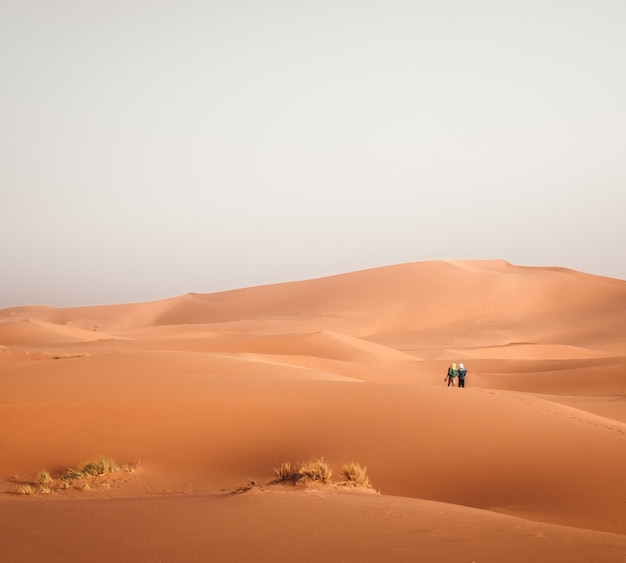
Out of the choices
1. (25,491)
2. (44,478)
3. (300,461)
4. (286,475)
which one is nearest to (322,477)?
(286,475)

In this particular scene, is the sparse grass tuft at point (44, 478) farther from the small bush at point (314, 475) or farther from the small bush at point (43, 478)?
the small bush at point (314, 475)

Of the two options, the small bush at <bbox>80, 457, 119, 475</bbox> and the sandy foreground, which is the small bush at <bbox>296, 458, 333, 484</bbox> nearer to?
the sandy foreground

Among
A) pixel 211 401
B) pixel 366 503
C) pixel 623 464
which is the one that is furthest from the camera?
pixel 211 401

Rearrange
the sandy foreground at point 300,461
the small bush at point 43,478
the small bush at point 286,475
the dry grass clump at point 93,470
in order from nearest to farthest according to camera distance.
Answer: the sandy foreground at point 300,461 < the small bush at point 286,475 < the small bush at point 43,478 < the dry grass clump at point 93,470

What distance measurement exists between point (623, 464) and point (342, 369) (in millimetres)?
19118

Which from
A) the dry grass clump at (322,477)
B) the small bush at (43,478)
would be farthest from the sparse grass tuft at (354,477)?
the small bush at (43,478)

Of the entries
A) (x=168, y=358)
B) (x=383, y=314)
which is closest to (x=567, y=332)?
(x=383, y=314)

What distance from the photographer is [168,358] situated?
21266 millimetres

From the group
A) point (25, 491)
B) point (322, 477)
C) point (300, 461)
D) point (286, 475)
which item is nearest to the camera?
point (322, 477)

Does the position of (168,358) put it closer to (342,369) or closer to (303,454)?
(342,369)

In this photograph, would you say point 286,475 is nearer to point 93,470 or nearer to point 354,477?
point 354,477

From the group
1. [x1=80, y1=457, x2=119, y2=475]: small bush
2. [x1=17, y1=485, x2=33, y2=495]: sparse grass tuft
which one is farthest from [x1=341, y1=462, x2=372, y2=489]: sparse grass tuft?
[x1=17, y1=485, x2=33, y2=495]: sparse grass tuft

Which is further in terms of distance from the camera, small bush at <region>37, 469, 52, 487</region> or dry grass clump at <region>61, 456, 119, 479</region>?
dry grass clump at <region>61, 456, 119, 479</region>

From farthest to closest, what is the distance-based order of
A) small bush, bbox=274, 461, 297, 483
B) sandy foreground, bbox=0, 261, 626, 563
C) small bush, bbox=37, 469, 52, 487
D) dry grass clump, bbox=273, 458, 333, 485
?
small bush, bbox=37, 469, 52, 487 < small bush, bbox=274, 461, 297, 483 < dry grass clump, bbox=273, 458, 333, 485 < sandy foreground, bbox=0, 261, 626, 563
